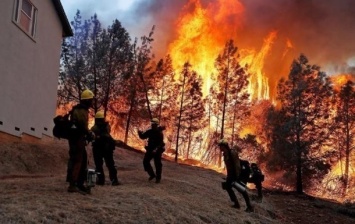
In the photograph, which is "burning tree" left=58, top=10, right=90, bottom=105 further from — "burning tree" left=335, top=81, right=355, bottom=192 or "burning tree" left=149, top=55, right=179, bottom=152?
"burning tree" left=335, top=81, right=355, bottom=192

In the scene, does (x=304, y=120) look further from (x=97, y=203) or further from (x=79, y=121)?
(x=97, y=203)

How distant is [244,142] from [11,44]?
110ft

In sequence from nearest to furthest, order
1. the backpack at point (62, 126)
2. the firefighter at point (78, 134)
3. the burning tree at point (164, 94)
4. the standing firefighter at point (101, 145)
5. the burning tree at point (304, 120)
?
the backpack at point (62, 126)
the firefighter at point (78, 134)
the standing firefighter at point (101, 145)
the burning tree at point (304, 120)
the burning tree at point (164, 94)

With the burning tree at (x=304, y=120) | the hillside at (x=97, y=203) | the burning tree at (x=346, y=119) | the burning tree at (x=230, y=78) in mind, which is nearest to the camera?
the hillside at (x=97, y=203)

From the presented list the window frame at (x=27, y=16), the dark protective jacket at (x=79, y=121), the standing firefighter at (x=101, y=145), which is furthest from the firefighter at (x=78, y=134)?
the window frame at (x=27, y=16)

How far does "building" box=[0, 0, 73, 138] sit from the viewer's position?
17.1 meters

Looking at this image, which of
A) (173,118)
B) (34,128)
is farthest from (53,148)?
(173,118)

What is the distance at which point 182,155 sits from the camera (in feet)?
176

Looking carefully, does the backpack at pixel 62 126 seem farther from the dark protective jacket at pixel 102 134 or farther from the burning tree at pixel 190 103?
the burning tree at pixel 190 103

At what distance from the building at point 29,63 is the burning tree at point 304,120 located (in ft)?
60.4

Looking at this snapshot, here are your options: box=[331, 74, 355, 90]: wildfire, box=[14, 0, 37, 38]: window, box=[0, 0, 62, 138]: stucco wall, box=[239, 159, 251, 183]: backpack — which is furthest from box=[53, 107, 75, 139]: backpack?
box=[331, 74, 355, 90]: wildfire

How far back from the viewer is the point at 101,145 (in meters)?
12.0

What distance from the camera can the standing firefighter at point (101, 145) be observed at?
11.8 m

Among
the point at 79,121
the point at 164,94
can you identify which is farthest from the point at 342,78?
the point at 79,121
